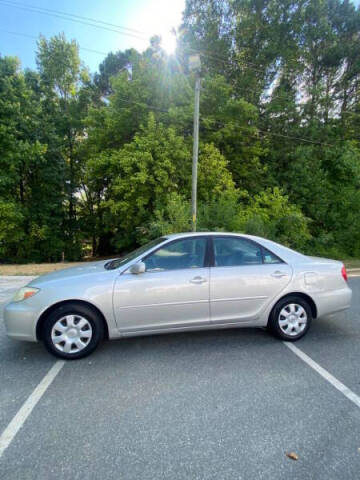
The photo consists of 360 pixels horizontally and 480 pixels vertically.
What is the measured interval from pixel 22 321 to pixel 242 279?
2705mm

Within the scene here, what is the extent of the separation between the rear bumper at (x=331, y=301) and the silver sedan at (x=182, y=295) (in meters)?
0.01

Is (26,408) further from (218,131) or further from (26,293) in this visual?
(218,131)

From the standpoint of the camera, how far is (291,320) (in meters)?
3.61

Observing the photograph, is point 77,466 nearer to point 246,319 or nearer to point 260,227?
point 246,319

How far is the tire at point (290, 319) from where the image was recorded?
3572 millimetres

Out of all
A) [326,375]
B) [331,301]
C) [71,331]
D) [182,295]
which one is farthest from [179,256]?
[331,301]

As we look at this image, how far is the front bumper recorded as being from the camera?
3.03 m

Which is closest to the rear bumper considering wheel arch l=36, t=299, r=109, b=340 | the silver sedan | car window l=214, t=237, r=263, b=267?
the silver sedan

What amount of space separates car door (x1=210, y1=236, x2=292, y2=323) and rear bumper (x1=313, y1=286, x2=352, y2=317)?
0.59 m

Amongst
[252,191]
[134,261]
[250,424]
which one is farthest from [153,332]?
[252,191]

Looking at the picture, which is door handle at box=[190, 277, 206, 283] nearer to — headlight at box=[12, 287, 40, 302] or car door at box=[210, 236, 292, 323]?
car door at box=[210, 236, 292, 323]

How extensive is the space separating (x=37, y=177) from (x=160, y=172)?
44.0 feet

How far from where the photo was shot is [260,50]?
17.6 m

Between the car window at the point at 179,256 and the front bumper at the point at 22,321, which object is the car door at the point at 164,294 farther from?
the front bumper at the point at 22,321
